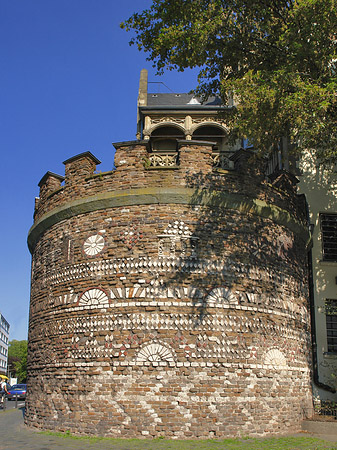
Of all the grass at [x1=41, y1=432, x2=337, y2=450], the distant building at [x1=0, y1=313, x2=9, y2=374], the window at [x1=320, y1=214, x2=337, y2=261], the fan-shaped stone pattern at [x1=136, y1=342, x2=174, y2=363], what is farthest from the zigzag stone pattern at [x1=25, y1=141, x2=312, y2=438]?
the distant building at [x1=0, y1=313, x2=9, y2=374]

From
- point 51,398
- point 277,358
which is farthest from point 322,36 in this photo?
point 51,398

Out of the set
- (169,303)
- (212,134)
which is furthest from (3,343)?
(169,303)

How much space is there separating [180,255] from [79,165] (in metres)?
3.98

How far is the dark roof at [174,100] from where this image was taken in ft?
86.5

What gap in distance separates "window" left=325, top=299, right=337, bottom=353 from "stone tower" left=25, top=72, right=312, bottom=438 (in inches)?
98.3

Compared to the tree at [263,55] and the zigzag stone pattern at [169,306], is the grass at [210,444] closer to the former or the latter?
the zigzag stone pattern at [169,306]

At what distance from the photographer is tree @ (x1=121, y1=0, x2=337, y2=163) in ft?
37.2

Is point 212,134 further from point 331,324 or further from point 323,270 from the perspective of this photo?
point 331,324

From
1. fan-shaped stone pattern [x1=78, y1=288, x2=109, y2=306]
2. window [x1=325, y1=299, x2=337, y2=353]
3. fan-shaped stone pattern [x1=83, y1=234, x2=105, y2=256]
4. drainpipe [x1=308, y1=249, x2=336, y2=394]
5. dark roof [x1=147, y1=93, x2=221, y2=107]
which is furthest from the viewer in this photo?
dark roof [x1=147, y1=93, x2=221, y2=107]

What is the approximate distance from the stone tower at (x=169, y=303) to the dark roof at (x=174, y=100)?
44.1 feet

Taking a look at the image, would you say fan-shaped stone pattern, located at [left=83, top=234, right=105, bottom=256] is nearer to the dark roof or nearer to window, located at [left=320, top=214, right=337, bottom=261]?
window, located at [left=320, top=214, right=337, bottom=261]

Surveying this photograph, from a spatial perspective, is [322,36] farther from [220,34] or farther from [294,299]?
[294,299]

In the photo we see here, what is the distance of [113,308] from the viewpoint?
456 inches

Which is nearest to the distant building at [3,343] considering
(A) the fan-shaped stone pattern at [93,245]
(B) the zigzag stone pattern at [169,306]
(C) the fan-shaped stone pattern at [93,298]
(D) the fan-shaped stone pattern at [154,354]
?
(B) the zigzag stone pattern at [169,306]
